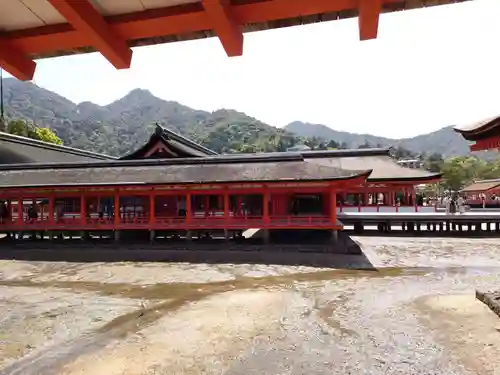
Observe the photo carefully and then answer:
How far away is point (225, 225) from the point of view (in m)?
23.6

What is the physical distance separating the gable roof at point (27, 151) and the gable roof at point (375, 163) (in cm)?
2818

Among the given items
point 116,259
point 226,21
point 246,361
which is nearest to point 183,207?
point 116,259

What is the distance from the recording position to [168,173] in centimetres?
2592

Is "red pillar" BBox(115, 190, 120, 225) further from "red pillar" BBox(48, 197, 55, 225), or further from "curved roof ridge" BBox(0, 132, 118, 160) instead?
"curved roof ridge" BBox(0, 132, 118, 160)

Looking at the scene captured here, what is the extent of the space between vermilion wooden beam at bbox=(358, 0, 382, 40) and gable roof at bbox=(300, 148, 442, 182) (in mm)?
29361

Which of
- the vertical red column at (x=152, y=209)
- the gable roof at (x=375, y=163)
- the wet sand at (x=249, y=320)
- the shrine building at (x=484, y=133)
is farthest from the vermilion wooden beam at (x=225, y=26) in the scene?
the gable roof at (x=375, y=163)

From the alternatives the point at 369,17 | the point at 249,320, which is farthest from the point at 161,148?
the point at 369,17

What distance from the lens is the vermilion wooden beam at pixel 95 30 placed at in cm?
300

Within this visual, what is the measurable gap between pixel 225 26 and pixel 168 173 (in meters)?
23.2

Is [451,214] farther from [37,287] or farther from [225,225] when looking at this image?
[37,287]

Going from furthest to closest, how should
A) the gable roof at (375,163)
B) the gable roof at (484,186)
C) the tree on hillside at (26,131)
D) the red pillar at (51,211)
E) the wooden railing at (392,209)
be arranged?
the tree on hillside at (26,131) < the gable roof at (484,186) < the gable roof at (375,163) < the wooden railing at (392,209) < the red pillar at (51,211)

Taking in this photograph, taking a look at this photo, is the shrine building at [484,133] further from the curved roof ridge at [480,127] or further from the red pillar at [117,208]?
the red pillar at [117,208]

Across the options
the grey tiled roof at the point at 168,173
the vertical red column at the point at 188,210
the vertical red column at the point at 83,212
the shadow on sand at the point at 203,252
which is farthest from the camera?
the vertical red column at the point at 83,212

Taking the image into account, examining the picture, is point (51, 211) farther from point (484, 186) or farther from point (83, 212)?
point (484, 186)
